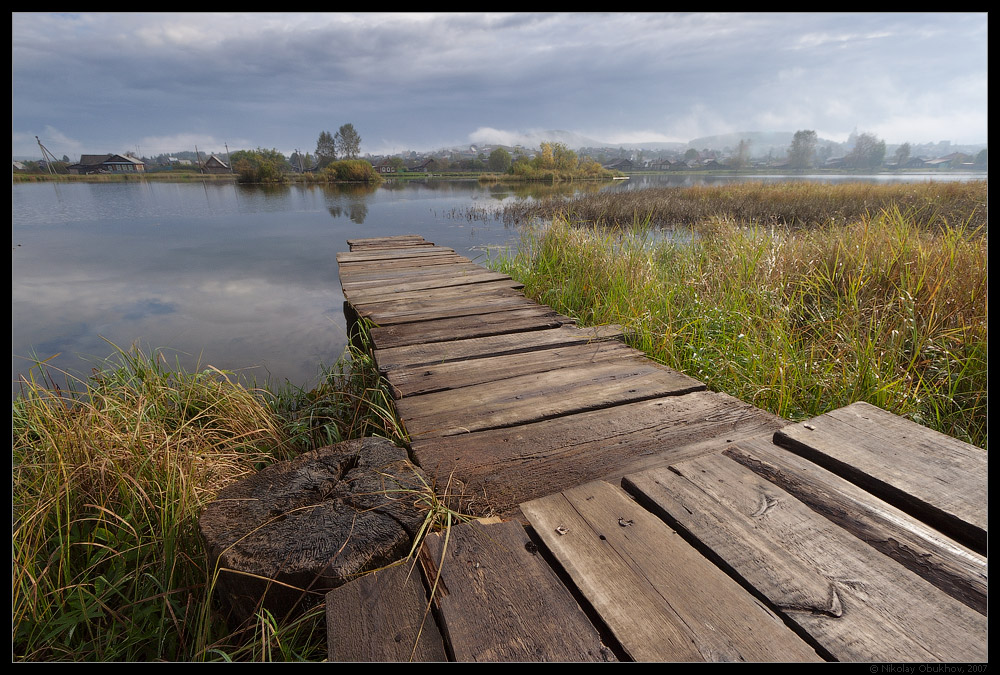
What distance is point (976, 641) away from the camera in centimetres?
82

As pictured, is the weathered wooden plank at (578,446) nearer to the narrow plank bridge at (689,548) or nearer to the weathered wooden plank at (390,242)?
the narrow plank bridge at (689,548)

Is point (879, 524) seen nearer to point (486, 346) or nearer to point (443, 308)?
Result: point (486, 346)

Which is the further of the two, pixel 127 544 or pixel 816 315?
pixel 816 315

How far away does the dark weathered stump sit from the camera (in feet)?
3.96

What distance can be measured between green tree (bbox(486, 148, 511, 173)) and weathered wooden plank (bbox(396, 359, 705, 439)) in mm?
51502

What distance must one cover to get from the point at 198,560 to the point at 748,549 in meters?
1.87

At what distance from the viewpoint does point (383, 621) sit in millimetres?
973

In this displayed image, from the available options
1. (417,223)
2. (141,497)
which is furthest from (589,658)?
(417,223)

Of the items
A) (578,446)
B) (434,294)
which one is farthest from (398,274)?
(578,446)

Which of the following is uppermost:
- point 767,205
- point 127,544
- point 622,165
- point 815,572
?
point 622,165

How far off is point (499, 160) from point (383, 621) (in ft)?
184

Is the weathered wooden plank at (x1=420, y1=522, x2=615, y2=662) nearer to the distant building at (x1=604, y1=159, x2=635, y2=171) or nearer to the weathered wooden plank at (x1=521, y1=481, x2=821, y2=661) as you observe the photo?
the weathered wooden plank at (x1=521, y1=481, x2=821, y2=661)

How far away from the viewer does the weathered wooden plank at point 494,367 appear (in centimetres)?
229

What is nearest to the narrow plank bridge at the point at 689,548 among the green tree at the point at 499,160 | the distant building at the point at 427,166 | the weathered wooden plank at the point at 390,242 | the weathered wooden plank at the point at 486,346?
the weathered wooden plank at the point at 486,346
